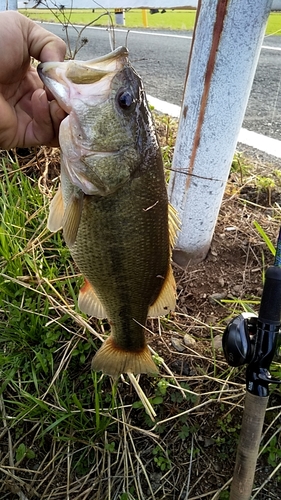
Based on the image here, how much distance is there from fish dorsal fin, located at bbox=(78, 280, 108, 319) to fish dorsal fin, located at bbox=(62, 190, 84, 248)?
0.37 metres

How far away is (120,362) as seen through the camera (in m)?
1.92

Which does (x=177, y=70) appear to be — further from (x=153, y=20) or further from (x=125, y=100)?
(x=153, y=20)

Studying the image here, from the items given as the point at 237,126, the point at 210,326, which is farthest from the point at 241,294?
the point at 237,126

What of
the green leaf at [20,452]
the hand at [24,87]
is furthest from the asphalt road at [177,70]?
the green leaf at [20,452]

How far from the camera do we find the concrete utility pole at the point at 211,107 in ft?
6.88

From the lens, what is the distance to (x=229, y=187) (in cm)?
316

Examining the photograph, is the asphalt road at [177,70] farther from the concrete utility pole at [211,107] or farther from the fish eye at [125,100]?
the fish eye at [125,100]

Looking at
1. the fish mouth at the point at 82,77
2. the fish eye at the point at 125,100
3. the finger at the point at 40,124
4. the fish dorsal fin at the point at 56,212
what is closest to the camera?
the fish mouth at the point at 82,77

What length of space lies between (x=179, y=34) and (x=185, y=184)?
9.30 m

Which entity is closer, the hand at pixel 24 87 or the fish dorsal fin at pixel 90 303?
the hand at pixel 24 87

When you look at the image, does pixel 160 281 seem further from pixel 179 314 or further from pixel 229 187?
pixel 229 187

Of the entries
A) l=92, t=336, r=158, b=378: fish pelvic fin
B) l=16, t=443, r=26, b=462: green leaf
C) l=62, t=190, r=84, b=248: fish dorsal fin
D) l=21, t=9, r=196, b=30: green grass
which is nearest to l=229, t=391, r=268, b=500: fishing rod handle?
l=92, t=336, r=158, b=378: fish pelvic fin

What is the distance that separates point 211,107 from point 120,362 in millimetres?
1223

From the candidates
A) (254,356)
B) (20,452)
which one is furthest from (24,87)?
(20,452)
